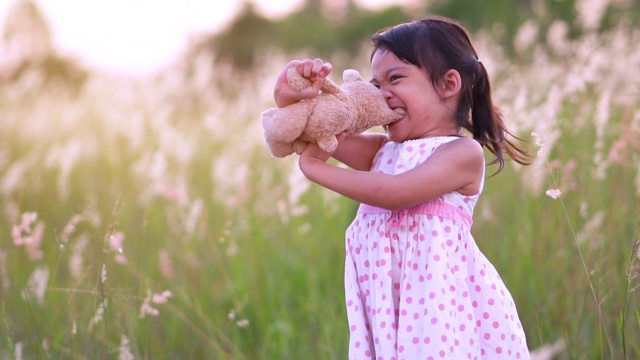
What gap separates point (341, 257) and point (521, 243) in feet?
2.18

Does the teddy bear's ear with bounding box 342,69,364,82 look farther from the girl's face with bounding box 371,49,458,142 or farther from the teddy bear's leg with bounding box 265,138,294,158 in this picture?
the teddy bear's leg with bounding box 265,138,294,158

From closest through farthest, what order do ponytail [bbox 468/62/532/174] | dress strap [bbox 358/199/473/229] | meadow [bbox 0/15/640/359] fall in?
dress strap [bbox 358/199/473/229]
ponytail [bbox 468/62/532/174]
meadow [bbox 0/15/640/359]

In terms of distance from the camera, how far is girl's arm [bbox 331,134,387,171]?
197 centimetres

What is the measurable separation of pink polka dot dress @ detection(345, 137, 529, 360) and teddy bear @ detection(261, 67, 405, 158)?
13 cm

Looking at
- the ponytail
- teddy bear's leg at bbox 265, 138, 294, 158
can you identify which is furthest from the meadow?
teddy bear's leg at bbox 265, 138, 294, 158

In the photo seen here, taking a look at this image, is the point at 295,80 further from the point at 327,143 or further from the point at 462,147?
the point at 462,147

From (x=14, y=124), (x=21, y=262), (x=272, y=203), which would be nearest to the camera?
(x=272, y=203)

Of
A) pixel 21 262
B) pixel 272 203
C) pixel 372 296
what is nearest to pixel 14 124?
pixel 21 262

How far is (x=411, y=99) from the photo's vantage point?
6.02 ft

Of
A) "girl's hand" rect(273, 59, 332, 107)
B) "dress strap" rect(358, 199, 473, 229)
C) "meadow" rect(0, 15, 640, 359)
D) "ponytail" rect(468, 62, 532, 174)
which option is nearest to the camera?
"girl's hand" rect(273, 59, 332, 107)

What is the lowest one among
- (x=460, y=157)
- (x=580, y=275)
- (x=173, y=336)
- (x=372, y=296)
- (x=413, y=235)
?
(x=173, y=336)

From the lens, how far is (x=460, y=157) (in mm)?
1759

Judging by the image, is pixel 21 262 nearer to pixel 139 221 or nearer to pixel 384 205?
pixel 139 221

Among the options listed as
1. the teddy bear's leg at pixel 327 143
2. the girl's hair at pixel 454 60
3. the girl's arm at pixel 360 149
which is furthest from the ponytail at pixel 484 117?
the teddy bear's leg at pixel 327 143
